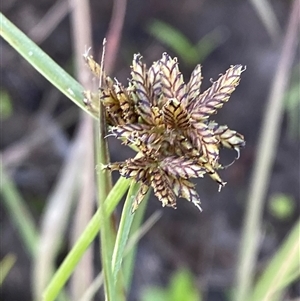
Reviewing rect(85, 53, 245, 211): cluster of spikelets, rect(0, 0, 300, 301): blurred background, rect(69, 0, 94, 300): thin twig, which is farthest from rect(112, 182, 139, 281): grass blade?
rect(0, 0, 300, 301): blurred background

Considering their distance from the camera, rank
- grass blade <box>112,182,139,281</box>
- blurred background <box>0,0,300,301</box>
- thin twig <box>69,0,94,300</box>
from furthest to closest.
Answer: blurred background <box>0,0,300,301</box>
thin twig <box>69,0,94,300</box>
grass blade <box>112,182,139,281</box>

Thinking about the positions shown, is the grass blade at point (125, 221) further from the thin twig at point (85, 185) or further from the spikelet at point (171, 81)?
the thin twig at point (85, 185)

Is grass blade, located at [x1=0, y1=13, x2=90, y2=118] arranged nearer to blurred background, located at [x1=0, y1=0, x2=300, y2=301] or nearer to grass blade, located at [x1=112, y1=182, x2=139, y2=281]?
grass blade, located at [x1=112, y1=182, x2=139, y2=281]

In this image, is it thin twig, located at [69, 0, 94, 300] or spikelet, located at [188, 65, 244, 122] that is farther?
thin twig, located at [69, 0, 94, 300]

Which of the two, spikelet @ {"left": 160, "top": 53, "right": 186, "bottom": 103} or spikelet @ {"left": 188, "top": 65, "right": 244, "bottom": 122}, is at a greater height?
spikelet @ {"left": 160, "top": 53, "right": 186, "bottom": 103}

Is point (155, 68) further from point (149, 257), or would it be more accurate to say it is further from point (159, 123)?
point (149, 257)

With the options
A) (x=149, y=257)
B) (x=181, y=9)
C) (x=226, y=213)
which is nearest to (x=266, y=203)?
(x=226, y=213)

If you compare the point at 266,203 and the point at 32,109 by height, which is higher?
the point at 32,109
